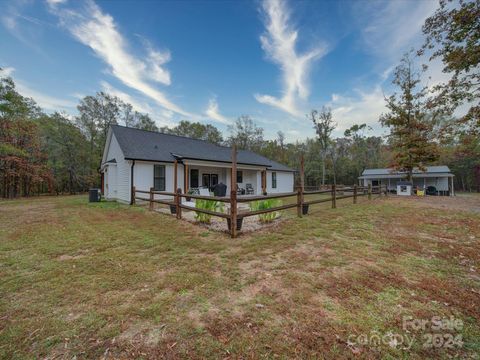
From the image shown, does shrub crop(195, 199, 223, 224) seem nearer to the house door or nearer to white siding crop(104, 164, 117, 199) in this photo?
the house door

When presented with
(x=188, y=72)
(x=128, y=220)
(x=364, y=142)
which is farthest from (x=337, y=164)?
(x=128, y=220)

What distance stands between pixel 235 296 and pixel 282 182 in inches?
778

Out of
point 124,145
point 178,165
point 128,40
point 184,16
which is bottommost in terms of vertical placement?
point 178,165

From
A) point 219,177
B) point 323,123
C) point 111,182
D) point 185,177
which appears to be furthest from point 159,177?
point 323,123

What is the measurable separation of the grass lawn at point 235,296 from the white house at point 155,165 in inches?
278

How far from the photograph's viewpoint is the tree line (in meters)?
9.48

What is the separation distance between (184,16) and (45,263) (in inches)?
453

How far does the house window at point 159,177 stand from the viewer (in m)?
12.4

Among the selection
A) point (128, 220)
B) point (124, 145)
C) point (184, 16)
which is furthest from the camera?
point (124, 145)

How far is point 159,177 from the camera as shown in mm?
12578

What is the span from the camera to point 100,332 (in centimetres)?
191

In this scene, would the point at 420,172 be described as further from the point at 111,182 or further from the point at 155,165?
the point at 111,182

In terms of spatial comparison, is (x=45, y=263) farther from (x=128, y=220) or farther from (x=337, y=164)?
(x=337, y=164)

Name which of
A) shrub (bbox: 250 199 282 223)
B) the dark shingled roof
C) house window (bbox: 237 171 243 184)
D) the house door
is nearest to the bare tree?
house window (bbox: 237 171 243 184)
